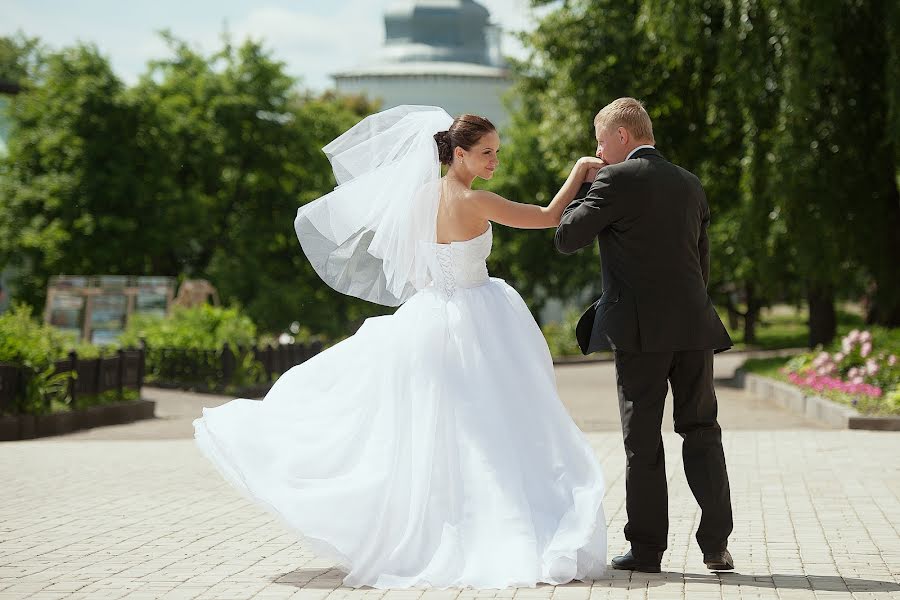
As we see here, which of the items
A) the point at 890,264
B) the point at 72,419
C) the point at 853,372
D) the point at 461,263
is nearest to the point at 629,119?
the point at 461,263

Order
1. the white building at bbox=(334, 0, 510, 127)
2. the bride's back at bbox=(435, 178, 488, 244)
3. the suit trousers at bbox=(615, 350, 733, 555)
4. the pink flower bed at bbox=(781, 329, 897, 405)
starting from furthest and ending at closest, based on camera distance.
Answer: the white building at bbox=(334, 0, 510, 127), the pink flower bed at bbox=(781, 329, 897, 405), the bride's back at bbox=(435, 178, 488, 244), the suit trousers at bbox=(615, 350, 733, 555)

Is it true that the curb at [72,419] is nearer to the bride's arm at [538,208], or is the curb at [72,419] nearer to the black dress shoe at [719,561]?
the bride's arm at [538,208]

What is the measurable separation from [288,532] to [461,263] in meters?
1.79

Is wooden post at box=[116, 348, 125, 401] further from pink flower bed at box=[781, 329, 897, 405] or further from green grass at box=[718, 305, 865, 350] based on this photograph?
green grass at box=[718, 305, 865, 350]

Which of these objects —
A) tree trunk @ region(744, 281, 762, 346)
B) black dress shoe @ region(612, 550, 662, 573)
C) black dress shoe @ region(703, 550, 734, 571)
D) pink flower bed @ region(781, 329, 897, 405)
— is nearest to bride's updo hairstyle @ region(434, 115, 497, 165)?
black dress shoe @ region(612, 550, 662, 573)

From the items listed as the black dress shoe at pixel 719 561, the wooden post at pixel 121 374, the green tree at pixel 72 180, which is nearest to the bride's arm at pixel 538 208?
the black dress shoe at pixel 719 561

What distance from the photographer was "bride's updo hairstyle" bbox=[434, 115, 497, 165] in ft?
21.9

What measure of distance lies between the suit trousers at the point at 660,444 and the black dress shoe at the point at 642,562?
0.03 meters

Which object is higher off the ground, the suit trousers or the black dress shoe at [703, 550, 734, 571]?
the suit trousers

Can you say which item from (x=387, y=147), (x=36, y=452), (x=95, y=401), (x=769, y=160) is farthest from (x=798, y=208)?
(x=387, y=147)

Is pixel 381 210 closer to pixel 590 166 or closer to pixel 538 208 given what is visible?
pixel 538 208

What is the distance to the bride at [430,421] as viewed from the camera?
240 inches

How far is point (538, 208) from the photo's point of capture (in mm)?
6312

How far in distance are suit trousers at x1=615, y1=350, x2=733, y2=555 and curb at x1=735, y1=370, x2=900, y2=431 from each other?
9107 mm
